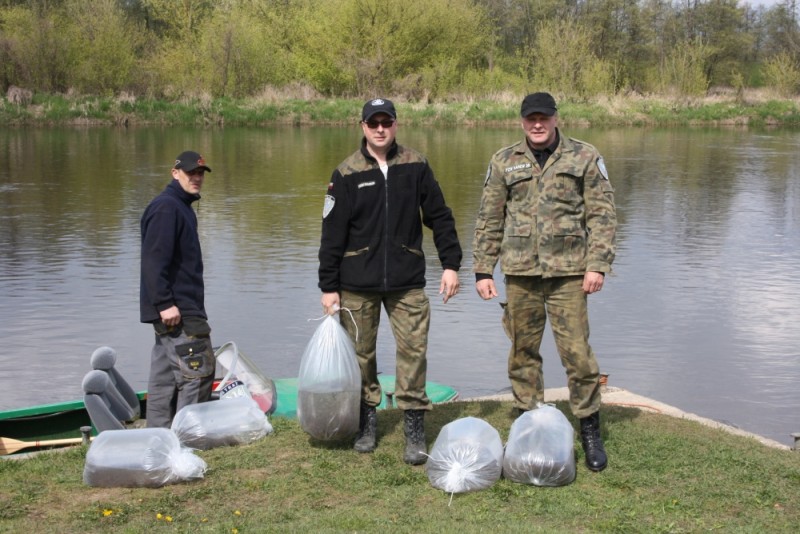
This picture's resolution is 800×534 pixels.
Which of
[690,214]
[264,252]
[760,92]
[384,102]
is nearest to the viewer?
[384,102]

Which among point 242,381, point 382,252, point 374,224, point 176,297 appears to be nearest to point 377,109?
point 374,224

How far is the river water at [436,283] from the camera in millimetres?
9578

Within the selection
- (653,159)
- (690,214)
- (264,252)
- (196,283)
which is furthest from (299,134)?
(196,283)

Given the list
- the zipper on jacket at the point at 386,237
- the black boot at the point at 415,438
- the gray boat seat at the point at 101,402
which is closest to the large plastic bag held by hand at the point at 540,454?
the black boot at the point at 415,438

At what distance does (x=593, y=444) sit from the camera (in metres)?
5.66

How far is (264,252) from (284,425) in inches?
338

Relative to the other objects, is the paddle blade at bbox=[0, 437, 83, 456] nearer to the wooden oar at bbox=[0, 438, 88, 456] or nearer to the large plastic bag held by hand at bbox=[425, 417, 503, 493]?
the wooden oar at bbox=[0, 438, 88, 456]

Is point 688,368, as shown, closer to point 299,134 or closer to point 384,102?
point 384,102

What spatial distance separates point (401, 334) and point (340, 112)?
134ft

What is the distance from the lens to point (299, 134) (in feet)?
128

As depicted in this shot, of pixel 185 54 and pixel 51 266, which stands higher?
pixel 185 54

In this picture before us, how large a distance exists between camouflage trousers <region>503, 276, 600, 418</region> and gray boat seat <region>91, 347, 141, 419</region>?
280cm

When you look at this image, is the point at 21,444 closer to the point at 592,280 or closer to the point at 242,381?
the point at 242,381

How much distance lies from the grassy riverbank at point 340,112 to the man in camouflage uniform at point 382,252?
3799 cm
